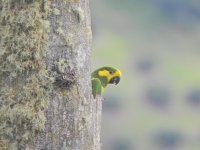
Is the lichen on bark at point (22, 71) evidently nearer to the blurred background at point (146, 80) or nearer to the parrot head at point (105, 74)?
the parrot head at point (105, 74)

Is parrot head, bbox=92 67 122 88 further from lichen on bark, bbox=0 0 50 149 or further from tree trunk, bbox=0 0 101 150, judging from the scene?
lichen on bark, bbox=0 0 50 149

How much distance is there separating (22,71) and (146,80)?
509 ft

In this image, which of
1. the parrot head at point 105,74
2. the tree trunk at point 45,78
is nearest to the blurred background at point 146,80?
the parrot head at point 105,74

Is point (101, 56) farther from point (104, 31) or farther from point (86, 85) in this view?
point (86, 85)

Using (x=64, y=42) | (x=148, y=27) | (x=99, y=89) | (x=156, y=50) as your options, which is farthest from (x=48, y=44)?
(x=148, y=27)

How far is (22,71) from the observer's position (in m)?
7.19

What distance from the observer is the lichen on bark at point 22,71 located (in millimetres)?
7117

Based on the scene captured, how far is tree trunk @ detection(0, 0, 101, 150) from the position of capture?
23.3ft

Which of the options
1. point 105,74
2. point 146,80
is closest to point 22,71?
point 105,74

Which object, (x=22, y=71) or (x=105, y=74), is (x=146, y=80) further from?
(x=22, y=71)

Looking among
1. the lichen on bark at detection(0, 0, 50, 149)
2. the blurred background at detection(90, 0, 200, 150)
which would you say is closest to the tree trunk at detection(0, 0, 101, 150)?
the lichen on bark at detection(0, 0, 50, 149)

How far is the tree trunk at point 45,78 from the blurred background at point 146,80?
13102 centimetres

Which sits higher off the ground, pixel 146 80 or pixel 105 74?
pixel 146 80

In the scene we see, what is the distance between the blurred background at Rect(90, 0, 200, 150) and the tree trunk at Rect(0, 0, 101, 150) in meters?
131
